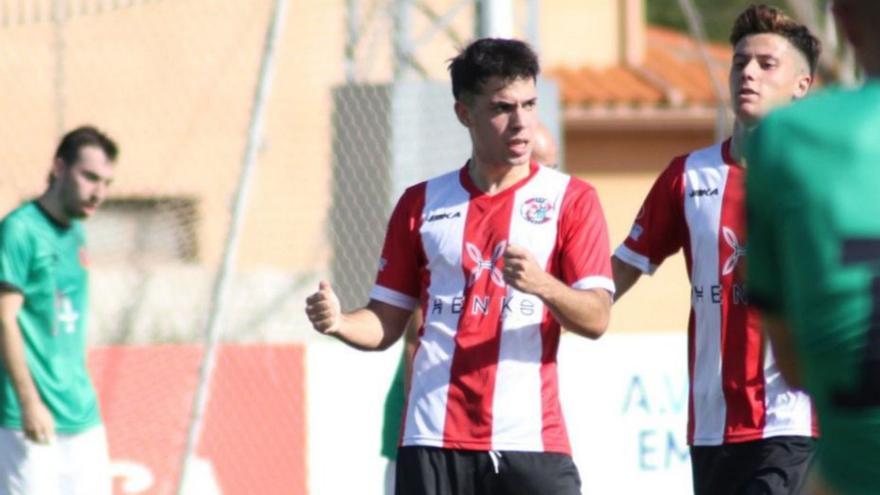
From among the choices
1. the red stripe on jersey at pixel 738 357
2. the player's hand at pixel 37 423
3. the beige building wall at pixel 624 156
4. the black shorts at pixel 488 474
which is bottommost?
the black shorts at pixel 488 474

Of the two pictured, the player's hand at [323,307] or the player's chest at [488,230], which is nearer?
the player's hand at [323,307]

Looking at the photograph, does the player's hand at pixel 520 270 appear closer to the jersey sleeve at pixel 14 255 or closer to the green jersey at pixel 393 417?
the green jersey at pixel 393 417

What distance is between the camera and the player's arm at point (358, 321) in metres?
5.00

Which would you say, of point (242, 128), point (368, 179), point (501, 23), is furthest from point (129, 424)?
point (242, 128)

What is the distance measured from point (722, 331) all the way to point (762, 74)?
80 cm

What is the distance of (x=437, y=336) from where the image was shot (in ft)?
17.3

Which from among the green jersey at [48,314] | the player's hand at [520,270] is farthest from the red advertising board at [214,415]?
the player's hand at [520,270]

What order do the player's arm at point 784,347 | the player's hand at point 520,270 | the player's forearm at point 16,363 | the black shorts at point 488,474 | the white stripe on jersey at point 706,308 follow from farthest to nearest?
the player's forearm at point 16,363 < the white stripe on jersey at point 706,308 < the black shorts at point 488,474 < the player's hand at point 520,270 < the player's arm at point 784,347

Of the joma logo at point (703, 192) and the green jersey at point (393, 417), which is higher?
the joma logo at point (703, 192)

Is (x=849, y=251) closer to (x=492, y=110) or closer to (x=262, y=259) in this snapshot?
(x=492, y=110)

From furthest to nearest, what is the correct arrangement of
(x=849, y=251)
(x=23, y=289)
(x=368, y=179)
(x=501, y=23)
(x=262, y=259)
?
(x=262, y=259) < (x=368, y=179) < (x=501, y=23) < (x=23, y=289) < (x=849, y=251)

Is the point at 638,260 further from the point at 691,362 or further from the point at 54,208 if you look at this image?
the point at 54,208

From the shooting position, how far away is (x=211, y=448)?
356 inches

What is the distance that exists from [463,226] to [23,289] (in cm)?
264
